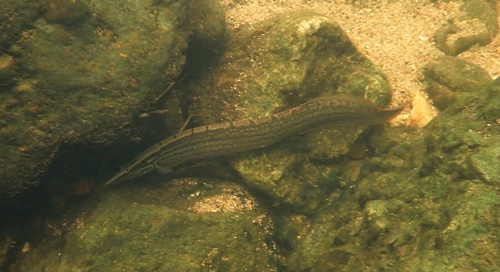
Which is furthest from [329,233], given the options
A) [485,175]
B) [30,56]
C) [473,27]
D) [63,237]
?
[473,27]

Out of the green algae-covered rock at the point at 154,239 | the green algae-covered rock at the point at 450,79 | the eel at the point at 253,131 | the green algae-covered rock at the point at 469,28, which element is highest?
the green algae-covered rock at the point at 469,28

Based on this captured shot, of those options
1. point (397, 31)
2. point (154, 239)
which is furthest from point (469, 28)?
point (154, 239)

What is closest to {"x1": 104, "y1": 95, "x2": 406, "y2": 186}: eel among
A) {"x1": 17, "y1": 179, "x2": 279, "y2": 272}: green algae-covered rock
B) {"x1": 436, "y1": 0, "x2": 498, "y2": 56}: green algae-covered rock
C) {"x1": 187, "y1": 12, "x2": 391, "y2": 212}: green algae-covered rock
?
{"x1": 187, "y1": 12, "x2": 391, "y2": 212}: green algae-covered rock

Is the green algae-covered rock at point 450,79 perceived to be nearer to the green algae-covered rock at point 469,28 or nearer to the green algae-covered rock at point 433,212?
the green algae-covered rock at point 469,28

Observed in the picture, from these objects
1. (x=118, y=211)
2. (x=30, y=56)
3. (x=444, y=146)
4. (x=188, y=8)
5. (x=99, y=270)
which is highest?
(x=188, y=8)

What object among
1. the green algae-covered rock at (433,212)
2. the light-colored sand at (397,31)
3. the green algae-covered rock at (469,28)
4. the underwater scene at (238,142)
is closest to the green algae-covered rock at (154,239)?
the underwater scene at (238,142)

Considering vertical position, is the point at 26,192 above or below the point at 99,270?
above

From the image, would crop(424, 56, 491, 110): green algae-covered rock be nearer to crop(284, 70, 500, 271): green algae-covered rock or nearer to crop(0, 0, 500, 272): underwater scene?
crop(0, 0, 500, 272): underwater scene

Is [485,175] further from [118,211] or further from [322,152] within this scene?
[118,211]
